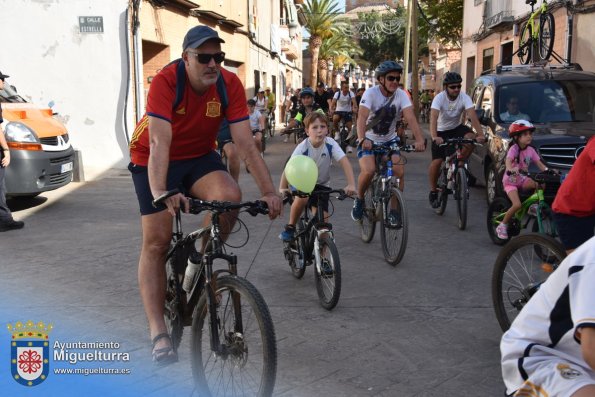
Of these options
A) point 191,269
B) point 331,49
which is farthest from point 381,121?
point 331,49

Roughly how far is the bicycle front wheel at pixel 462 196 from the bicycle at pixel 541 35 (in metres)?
8.03

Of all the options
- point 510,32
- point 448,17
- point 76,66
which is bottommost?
point 76,66

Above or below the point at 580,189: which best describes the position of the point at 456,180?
below

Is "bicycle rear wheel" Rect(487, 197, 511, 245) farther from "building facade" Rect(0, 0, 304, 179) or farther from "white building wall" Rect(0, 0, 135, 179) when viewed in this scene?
"white building wall" Rect(0, 0, 135, 179)

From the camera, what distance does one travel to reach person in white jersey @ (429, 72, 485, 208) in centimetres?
876

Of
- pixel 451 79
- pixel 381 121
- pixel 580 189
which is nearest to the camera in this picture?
pixel 580 189

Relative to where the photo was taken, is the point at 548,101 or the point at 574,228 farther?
the point at 548,101

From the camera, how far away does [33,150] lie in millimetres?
9039

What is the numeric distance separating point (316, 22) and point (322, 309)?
162ft

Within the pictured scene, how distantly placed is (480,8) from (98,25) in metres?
16.7

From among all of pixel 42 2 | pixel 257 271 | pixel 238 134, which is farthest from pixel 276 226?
pixel 42 2

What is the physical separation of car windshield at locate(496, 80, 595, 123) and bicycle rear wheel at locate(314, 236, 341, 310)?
4845mm

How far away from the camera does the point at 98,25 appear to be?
13.8 meters

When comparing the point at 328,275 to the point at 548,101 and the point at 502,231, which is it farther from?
the point at 548,101
